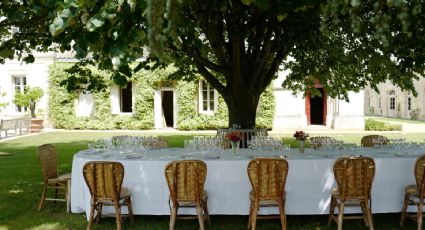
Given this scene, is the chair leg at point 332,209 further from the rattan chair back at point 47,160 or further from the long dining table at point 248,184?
the rattan chair back at point 47,160

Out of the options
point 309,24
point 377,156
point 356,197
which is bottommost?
point 356,197

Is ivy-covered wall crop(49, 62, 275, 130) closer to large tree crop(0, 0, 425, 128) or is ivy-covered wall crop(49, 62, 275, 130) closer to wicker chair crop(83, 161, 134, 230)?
large tree crop(0, 0, 425, 128)

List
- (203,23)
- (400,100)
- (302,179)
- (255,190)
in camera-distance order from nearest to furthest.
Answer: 1. (255,190)
2. (302,179)
3. (203,23)
4. (400,100)

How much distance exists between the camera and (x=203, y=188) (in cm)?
489

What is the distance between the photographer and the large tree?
2.62m

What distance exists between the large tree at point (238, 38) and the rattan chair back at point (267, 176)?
1.69 meters

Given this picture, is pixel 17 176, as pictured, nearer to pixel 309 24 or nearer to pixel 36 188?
pixel 36 188

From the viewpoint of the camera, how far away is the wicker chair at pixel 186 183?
4738 mm

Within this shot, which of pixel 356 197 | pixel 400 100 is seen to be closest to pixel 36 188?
pixel 356 197

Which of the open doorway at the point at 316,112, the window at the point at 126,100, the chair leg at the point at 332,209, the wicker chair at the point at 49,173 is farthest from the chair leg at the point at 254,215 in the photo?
the open doorway at the point at 316,112

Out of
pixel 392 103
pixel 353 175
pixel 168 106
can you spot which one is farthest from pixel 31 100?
pixel 392 103

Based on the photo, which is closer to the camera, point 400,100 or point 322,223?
point 322,223

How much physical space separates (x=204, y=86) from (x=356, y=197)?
684 inches

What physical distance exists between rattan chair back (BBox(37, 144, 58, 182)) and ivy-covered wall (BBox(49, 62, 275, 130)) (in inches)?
589
